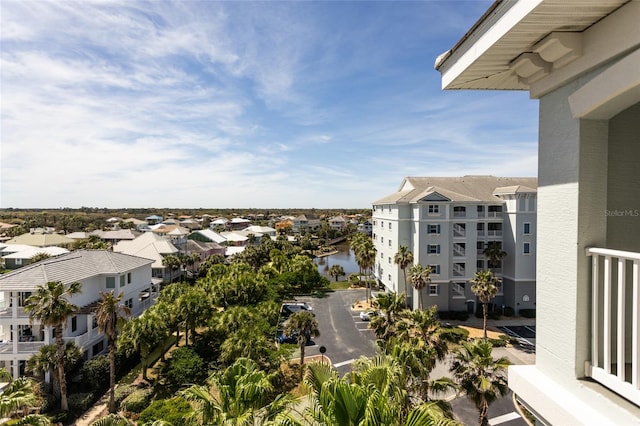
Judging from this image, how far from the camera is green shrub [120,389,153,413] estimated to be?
19.9 m

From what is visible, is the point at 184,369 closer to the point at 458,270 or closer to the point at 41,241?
the point at 458,270

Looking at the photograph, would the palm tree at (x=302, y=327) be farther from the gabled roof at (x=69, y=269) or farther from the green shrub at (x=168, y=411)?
the gabled roof at (x=69, y=269)

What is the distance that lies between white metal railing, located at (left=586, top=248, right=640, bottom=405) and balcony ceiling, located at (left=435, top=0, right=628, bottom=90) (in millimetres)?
1877

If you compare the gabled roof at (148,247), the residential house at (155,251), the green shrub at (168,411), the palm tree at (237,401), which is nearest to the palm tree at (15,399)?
the green shrub at (168,411)

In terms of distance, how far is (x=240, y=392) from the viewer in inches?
339

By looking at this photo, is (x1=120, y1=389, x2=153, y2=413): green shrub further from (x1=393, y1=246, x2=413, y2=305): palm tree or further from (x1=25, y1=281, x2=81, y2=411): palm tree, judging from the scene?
(x1=393, y1=246, x2=413, y2=305): palm tree

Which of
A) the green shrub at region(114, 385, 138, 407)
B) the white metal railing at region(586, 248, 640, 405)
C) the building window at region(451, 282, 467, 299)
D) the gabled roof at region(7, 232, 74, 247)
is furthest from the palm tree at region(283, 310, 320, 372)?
the gabled roof at region(7, 232, 74, 247)

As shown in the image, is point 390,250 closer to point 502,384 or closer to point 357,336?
point 357,336

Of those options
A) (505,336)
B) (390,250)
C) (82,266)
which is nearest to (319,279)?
(390,250)

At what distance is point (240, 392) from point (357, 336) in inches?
936

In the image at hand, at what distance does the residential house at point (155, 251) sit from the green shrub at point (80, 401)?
26.2m

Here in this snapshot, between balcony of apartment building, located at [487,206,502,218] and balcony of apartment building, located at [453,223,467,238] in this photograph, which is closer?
balcony of apartment building, located at [453,223,467,238]

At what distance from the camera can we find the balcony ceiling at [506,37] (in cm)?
250

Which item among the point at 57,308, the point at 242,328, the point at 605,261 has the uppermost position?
the point at 605,261
